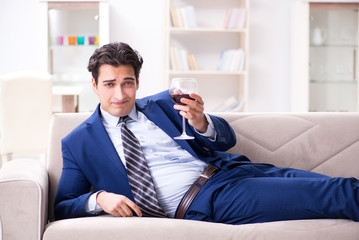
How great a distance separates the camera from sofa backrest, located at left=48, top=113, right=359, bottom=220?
2.08 meters

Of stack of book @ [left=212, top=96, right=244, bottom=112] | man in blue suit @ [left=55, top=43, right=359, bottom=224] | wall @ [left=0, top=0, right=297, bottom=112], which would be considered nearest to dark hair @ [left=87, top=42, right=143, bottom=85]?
man in blue suit @ [left=55, top=43, right=359, bottom=224]

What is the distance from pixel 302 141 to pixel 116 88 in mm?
895

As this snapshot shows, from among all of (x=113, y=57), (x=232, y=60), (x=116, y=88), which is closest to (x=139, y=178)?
(x=116, y=88)

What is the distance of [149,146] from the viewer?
1855 millimetres

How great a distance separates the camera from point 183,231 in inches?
60.1

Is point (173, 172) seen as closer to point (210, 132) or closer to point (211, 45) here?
point (210, 132)

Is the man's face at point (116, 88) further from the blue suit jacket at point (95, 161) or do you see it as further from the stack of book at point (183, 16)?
the stack of book at point (183, 16)

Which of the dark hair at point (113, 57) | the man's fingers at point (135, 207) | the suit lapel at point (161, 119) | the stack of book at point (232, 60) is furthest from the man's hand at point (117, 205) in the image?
the stack of book at point (232, 60)

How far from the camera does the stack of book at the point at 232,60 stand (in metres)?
4.88

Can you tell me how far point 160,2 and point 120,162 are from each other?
3.70 m

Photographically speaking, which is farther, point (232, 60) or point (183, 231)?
point (232, 60)

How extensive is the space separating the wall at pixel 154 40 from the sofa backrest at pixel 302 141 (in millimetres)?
3101

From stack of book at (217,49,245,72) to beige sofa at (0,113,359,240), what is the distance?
2.86 m

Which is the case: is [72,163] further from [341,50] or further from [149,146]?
[341,50]
